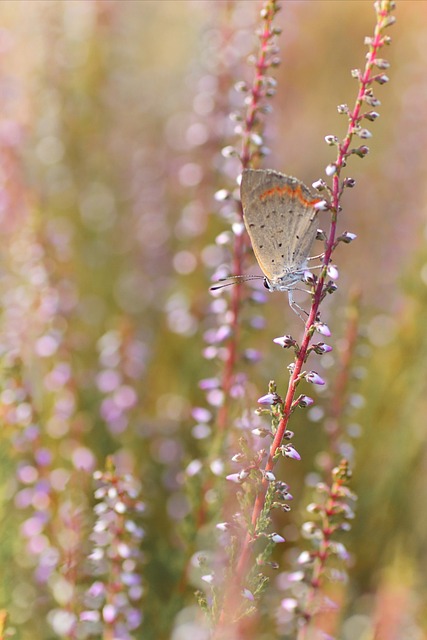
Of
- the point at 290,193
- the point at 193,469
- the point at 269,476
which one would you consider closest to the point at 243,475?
the point at 269,476

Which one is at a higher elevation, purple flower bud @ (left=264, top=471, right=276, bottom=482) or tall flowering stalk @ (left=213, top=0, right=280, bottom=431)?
tall flowering stalk @ (left=213, top=0, right=280, bottom=431)

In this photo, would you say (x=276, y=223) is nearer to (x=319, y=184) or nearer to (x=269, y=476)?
(x=319, y=184)

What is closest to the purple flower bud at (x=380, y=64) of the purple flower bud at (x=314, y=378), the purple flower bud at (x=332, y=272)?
the purple flower bud at (x=332, y=272)

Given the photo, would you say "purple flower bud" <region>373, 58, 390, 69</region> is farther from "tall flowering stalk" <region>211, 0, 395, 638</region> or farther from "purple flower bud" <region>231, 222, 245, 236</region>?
"purple flower bud" <region>231, 222, 245, 236</region>

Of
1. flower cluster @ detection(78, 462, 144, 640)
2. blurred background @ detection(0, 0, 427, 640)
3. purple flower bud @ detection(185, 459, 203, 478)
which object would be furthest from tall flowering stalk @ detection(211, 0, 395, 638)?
purple flower bud @ detection(185, 459, 203, 478)

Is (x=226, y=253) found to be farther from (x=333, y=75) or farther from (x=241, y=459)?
(x=333, y=75)

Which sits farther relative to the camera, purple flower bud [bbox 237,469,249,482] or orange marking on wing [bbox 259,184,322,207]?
orange marking on wing [bbox 259,184,322,207]

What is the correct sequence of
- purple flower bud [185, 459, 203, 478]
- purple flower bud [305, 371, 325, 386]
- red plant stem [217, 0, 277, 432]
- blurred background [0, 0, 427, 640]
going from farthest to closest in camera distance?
blurred background [0, 0, 427, 640] < purple flower bud [185, 459, 203, 478] < red plant stem [217, 0, 277, 432] < purple flower bud [305, 371, 325, 386]
